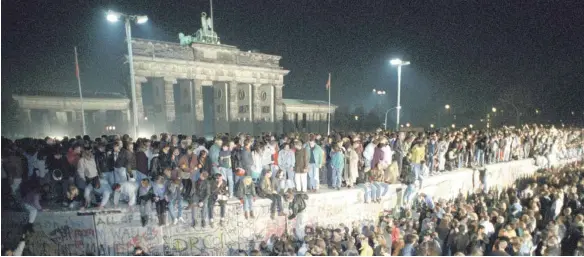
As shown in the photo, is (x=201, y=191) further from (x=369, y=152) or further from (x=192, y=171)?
(x=369, y=152)

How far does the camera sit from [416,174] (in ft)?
42.8

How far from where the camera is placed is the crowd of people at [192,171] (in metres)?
8.94

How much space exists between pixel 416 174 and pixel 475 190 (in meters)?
6.46

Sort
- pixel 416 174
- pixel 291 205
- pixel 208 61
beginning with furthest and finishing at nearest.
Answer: pixel 208 61 < pixel 416 174 < pixel 291 205

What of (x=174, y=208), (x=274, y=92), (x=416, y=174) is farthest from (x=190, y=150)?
(x=274, y=92)

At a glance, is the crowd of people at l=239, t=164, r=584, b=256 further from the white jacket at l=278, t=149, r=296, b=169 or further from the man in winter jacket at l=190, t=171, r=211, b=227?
the white jacket at l=278, t=149, r=296, b=169

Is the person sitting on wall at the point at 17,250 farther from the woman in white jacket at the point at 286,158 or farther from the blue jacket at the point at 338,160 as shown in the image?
the blue jacket at the point at 338,160

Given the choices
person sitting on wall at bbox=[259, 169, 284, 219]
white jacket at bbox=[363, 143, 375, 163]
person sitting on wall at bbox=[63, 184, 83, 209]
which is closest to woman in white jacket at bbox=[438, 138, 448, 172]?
white jacket at bbox=[363, 143, 375, 163]

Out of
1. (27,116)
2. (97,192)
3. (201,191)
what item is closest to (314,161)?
(201,191)

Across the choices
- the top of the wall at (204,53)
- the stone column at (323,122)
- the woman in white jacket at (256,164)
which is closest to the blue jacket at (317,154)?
the woman in white jacket at (256,164)

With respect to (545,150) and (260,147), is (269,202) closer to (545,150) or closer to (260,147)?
(260,147)

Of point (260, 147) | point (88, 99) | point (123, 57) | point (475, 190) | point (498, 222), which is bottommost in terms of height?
point (475, 190)

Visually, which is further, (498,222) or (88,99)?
(88,99)

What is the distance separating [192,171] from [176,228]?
1.87 m
